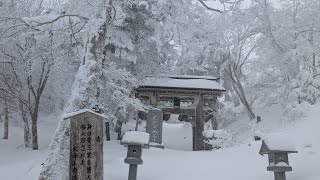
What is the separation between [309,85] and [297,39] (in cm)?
422

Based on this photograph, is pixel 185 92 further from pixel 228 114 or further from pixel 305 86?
pixel 228 114

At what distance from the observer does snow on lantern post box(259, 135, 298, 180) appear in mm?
7559

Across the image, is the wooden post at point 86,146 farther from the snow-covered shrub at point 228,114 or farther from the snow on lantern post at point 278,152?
the snow-covered shrub at point 228,114

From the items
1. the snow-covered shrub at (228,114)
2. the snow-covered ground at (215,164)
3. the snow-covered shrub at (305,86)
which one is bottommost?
the snow-covered ground at (215,164)

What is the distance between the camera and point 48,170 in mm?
9430

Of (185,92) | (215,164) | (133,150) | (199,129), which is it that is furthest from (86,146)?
(199,129)

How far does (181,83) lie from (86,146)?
11.5 m

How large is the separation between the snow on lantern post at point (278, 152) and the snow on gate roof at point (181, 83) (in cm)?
941

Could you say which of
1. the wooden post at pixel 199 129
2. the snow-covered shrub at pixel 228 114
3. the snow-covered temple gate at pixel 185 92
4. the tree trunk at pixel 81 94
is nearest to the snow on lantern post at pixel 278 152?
the tree trunk at pixel 81 94

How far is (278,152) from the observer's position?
7621 millimetres

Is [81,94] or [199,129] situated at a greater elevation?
[81,94]

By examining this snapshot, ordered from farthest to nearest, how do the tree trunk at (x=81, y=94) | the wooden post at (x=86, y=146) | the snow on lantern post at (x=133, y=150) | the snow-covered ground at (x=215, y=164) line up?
the tree trunk at (x=81, y=94) < the snow-covered ground at (x=215, y=164) < the snow on lantern post at (x=133, y=150) < the wooden post at (x=86, y=146)

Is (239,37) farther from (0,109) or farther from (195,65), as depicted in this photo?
(0,109)

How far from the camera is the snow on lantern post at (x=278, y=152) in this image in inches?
298
